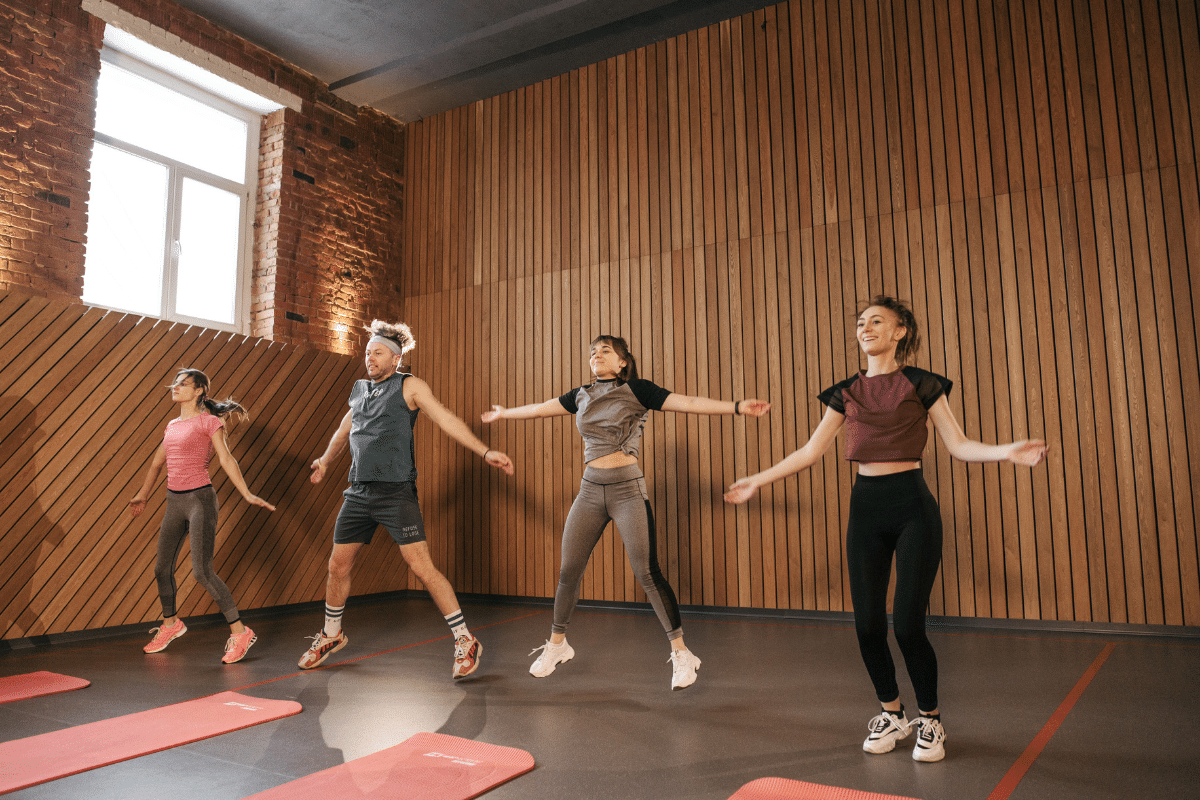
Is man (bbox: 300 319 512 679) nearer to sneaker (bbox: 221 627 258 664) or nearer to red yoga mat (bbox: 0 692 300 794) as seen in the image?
sneaker (bbox: 221 627 258 664)

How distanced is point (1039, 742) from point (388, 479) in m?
2.99

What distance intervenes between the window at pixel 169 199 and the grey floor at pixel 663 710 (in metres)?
2.65

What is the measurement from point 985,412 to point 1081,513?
0.82 m

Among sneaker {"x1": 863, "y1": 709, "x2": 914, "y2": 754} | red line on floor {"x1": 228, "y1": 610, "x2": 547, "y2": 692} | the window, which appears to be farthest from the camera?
the window

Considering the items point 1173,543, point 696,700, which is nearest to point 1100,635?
point 1173,543

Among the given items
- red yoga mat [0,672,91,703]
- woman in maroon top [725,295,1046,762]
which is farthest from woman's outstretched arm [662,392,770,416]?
red yoga mat [0,672,91,703]

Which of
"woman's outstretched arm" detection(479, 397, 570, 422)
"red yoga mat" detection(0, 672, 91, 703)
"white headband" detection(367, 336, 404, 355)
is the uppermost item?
"white headband" detection(367, 336, 404, 355)

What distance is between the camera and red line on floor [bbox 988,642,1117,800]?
7.50ft

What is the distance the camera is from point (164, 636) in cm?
467

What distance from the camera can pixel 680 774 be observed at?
247 centimetres

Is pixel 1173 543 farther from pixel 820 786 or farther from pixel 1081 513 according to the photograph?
pixel 820 786

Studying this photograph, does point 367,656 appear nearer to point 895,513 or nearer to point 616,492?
point 616,492

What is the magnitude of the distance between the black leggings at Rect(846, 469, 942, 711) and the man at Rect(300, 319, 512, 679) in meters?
1.91

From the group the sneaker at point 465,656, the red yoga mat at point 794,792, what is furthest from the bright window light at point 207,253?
the red yoga mat at point 794,792
